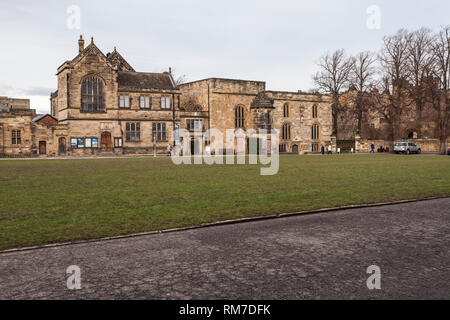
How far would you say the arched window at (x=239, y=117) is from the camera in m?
57.5

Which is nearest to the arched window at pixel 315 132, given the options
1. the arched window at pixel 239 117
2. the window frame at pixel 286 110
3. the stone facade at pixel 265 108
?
the stone facade at pixel 265 108

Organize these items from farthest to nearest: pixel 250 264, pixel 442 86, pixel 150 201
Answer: pixel 442 86, pixel 150 201, pixel 250 264

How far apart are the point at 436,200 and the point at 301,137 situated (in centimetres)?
5050

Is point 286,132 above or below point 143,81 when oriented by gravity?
below

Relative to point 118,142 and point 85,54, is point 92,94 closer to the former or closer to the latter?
point 85,54

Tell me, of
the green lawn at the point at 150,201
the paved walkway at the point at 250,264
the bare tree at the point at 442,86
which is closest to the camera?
the paved walkway at the point at 250,264

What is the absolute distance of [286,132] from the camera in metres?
59.7

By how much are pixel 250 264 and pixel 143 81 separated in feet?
161

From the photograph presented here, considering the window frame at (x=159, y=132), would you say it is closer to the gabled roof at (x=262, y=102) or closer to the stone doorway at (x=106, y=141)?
the stone doorway at (x=106, y=141)

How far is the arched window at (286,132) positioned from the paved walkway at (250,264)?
5198 centimetres

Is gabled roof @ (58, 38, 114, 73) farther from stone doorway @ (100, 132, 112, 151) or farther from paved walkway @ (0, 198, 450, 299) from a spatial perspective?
paved walkway @ (0, 198, 450, 299)

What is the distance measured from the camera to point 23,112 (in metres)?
47.8

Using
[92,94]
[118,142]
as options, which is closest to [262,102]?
[118,142]
